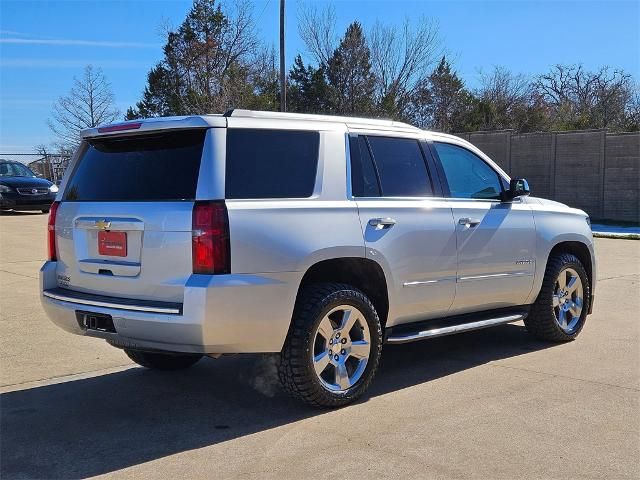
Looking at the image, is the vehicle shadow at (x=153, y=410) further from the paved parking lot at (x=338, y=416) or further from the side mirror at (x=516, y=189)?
the side mirror at (x=516, y=189)

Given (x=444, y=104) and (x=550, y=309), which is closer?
(x=550, y=309)

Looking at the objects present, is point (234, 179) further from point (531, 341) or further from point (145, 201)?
point (531, 341)

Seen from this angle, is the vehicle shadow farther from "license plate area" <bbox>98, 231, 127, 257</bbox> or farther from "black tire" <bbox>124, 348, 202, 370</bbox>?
"license plate area" <bbox>98, 231, 127, 257</bbox>

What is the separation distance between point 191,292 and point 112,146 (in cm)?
145

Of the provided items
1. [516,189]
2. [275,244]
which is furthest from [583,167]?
[275,244]

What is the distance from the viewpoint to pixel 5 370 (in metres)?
5.75

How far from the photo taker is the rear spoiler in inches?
171

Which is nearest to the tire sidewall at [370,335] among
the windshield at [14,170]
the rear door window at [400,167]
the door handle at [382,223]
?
the door handle at [382,223]

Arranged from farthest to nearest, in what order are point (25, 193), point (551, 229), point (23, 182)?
point (23, 182) → point (25, 193) → point (551, 229)

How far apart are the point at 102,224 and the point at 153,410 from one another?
1346mm

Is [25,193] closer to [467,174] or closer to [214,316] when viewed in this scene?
[467,174]

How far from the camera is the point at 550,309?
6516 millimetres

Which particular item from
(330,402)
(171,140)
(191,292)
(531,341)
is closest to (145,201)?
(171,140)

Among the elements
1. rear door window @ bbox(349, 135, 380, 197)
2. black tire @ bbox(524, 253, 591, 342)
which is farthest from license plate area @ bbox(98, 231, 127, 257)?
black tire @ bbox(524, 253, 591, 342)
